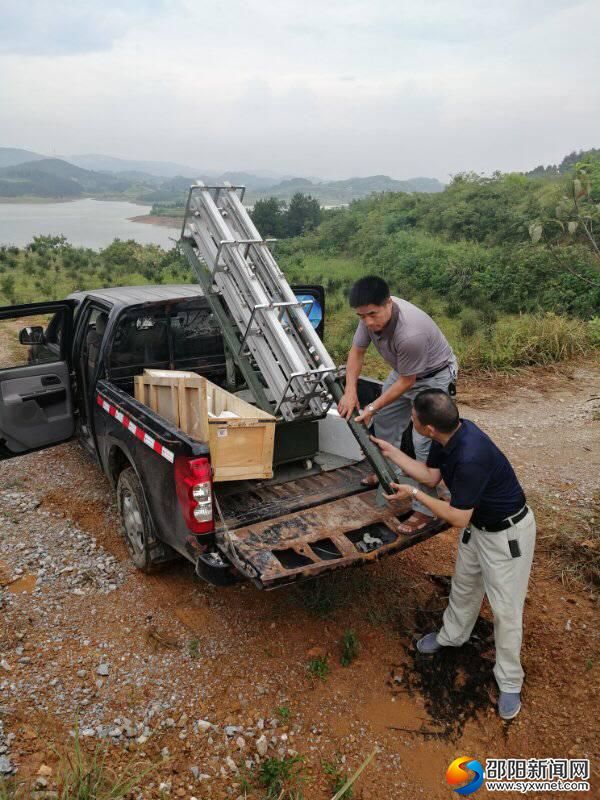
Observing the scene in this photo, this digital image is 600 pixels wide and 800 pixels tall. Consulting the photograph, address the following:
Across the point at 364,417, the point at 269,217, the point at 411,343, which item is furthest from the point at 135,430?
the point at 269,217

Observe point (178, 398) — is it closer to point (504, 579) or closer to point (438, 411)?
point (438, 411)

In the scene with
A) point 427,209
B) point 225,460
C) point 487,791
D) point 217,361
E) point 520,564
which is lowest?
point 487,791

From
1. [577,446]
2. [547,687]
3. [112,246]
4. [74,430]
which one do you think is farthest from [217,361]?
[112,246]

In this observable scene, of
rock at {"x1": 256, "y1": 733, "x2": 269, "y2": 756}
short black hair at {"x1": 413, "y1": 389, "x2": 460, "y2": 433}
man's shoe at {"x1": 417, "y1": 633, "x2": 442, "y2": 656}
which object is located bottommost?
rock at {"x1": 256, "y1": 733, "x2": 269, "y2": 756}

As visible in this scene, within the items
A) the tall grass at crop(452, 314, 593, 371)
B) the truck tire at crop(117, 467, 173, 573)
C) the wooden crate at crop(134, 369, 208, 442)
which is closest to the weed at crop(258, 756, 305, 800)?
the truck tire at crop(117, 467, 173, 573)

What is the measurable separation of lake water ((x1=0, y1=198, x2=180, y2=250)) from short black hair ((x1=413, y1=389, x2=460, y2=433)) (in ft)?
66.7

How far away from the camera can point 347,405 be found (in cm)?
358

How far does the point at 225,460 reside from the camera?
3416 mm

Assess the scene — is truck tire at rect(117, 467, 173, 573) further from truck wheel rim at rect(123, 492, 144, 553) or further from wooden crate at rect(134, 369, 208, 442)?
wooden crate at rect(134, 369, 208, 442)

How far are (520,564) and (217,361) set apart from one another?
2919 millimetres

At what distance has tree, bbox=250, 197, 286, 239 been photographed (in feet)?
115

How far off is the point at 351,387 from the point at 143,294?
2.03 metres

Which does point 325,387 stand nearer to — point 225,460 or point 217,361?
point 225,460

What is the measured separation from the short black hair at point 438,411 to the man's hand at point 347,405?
0.82m
